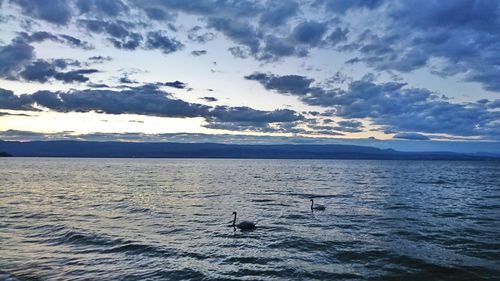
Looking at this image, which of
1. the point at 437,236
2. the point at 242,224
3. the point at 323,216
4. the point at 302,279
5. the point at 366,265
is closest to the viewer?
the point at 302,279

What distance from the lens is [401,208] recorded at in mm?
40938

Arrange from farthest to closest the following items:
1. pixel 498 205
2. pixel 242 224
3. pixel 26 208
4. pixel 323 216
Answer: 1. pixel 498 205
2. pixel 26 208
3. pixel 323 216
4. pixel 242 224

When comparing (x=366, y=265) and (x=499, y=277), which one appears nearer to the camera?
(x=499, y=277)

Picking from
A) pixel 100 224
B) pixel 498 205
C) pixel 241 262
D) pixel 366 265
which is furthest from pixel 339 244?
pixel 498 205

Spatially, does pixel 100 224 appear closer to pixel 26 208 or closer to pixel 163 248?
pixel 163 248

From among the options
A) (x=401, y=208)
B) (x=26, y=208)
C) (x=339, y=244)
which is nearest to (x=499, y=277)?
(x=339, y=244)

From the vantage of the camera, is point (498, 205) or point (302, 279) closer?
point (302, 279)

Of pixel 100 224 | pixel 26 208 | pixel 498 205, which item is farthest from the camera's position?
pixel 498 205

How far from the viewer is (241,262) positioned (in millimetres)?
20703

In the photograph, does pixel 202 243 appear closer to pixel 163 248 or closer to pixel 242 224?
pixel 163 248

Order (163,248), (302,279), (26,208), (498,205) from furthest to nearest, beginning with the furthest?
1. (498,205)
2. (26,208)
3. (163,248)
4. (302,279)

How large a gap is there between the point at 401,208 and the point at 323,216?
1044 cm

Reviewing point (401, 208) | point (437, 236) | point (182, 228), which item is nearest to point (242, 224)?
point (182, 228)

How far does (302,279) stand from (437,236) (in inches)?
538
